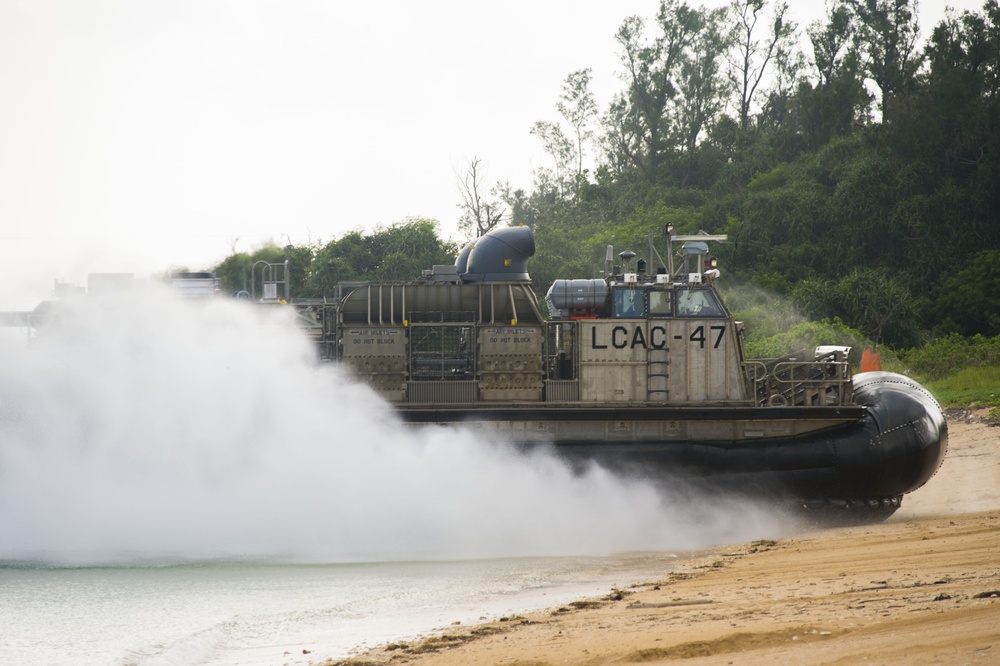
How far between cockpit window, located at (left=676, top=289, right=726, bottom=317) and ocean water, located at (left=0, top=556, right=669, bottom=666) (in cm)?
339

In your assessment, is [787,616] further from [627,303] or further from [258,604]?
[627,303]

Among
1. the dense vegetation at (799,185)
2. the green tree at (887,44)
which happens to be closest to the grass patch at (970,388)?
the dense vegetation at (799,185)

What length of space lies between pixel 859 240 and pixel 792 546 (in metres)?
26.7

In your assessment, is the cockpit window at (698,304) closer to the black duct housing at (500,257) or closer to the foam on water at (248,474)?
the black duct housing at (500,257)

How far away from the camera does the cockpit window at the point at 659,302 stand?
13148 millimetres

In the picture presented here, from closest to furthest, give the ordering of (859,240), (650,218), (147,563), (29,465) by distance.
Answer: (147,563) → (29,465) → (859,240) → (650,218)

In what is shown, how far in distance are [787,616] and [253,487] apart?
21.8ft

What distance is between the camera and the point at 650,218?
39.8 m

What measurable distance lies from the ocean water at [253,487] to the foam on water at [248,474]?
18mm

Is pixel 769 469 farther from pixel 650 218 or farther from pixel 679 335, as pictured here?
Answer: pixel 650 218

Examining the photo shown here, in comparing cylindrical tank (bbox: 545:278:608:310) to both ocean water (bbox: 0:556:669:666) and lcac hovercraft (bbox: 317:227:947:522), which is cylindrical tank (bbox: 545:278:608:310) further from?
ocean water (bbox: 0:556:669:666)

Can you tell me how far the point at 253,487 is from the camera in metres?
11.8

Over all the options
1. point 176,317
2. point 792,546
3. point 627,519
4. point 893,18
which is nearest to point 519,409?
point 627,519

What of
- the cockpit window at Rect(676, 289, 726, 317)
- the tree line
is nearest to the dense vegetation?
the tree line
